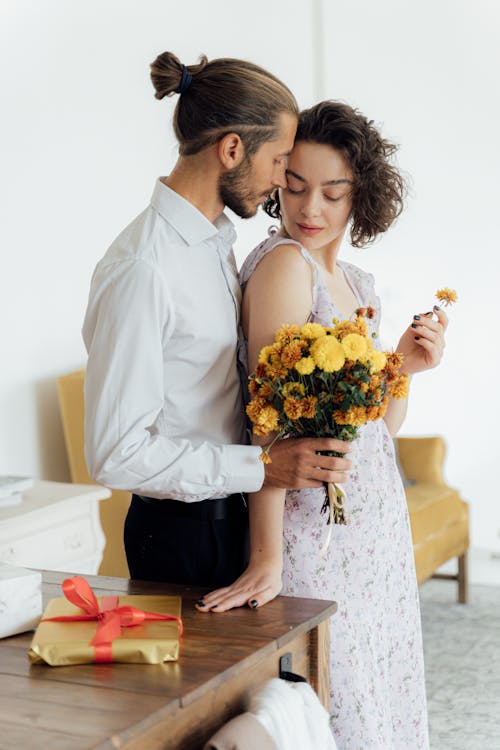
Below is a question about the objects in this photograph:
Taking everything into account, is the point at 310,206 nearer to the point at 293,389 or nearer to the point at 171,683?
the point at 293,389

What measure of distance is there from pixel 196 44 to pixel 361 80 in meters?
1.63

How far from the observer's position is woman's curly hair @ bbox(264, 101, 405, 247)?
1.96 m

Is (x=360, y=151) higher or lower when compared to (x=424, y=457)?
higher

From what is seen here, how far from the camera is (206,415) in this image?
1778 mm

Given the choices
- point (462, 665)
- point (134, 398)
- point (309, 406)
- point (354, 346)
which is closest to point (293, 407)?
point (309, 406)

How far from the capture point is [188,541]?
1799mm

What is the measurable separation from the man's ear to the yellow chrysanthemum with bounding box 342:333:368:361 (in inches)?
16.3

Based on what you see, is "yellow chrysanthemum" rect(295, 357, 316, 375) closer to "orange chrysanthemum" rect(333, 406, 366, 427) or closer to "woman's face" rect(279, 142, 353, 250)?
"orange chrysanthemum" rect(333, 406, 366, 427)

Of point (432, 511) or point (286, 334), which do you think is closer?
point (286, 334)

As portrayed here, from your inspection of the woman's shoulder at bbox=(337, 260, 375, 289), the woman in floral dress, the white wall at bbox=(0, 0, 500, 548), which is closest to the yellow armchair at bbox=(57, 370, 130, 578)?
the white wall at bbox=(0, 0, 500, 548)

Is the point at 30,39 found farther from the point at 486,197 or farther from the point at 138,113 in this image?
the point at 486,197

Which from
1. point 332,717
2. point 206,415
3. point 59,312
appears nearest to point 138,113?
point 59,312

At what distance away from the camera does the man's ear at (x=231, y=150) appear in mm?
1753

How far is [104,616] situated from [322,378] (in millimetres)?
502
